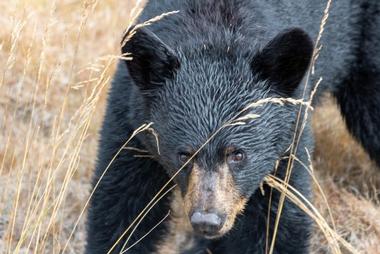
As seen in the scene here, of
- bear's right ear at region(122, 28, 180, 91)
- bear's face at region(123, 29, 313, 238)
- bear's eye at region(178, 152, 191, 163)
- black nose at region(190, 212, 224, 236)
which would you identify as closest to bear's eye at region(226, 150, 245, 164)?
bear's face at region(123, 29, 313, 238)

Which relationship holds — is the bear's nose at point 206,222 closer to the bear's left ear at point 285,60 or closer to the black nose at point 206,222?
the black nose at point 206,222

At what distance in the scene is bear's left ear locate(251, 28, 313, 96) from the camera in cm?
431

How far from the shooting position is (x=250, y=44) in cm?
455

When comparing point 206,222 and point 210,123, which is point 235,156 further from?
point 206,222

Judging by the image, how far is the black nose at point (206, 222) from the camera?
403 centimetres

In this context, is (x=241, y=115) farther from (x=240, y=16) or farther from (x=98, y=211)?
(x=98, y=211)

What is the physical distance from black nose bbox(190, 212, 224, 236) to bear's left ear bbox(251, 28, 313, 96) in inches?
32.5

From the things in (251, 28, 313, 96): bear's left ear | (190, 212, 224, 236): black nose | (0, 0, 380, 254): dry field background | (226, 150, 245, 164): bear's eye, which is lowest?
(0, 0, 380, 254): dry field background

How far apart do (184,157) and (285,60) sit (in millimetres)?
701

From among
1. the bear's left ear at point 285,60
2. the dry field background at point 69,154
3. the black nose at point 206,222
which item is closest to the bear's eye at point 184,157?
the black nose at point 206,222

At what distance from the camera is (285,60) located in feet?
14.5

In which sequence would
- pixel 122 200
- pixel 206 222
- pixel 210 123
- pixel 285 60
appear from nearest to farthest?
1. pixel 206 222
2. pixel 210 123
3. pixel 285 60
4. pixel 122 200

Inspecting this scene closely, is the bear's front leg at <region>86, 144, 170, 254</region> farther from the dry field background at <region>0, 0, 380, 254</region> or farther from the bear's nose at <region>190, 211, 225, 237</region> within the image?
the bear's nose at <region>190, 211, 225, 237</region>

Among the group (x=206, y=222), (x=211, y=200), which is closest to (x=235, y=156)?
(x=211, y=200)
